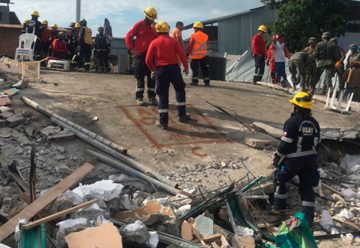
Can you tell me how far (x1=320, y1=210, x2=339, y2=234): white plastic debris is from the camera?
581 cm

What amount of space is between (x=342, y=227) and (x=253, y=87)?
6.99m

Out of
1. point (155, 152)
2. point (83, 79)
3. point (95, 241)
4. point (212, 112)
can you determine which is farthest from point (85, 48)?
point (95, 241)

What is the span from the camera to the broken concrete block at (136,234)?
435 cm

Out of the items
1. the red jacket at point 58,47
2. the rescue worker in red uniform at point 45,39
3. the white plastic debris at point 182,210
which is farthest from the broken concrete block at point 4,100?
the rescue worker in red uniform at point 45,39

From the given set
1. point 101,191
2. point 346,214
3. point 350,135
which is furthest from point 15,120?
point 350,135

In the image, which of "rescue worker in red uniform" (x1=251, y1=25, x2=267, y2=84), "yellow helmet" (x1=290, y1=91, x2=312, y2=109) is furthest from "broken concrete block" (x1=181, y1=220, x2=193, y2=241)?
"rescue worker in red uniform" (x1=251, y1=25, x2=267, y2=84)

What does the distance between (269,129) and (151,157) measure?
222 centimetres

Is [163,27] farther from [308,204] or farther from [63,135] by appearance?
[308,204]

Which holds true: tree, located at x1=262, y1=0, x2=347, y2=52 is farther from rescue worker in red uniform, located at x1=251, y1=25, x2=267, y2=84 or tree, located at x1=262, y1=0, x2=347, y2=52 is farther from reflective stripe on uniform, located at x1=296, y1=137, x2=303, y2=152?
reflective stripe on uniform, located at x1=296, y1=137, x2=303, y2=152

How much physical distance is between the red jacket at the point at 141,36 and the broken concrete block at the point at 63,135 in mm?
2267

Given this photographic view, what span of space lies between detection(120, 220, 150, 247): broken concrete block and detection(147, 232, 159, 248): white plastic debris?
32mm

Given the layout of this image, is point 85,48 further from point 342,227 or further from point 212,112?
point 342,227

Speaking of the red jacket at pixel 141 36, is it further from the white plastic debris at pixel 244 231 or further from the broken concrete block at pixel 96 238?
the broken concrete block at pixel 96 238

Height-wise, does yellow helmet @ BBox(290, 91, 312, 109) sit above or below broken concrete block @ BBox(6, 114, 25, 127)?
above
